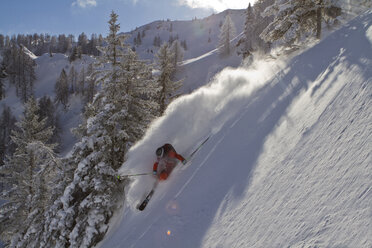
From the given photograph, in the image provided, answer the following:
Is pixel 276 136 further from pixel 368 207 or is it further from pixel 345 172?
pixel 368 207

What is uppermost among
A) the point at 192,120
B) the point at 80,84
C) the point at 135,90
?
the point at 135,90

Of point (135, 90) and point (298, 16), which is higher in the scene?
point (298, 16)

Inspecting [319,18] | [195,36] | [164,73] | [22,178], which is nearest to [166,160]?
[319,18]

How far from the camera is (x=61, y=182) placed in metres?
Result: 10.6

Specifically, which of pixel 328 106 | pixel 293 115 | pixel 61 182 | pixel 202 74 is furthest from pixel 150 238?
pixel 202 74

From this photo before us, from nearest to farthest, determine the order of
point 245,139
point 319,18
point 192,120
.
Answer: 1. point 245,139
2. point 192,120
3. point 319,18

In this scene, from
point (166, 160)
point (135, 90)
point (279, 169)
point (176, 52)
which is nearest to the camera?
point (279, 169)

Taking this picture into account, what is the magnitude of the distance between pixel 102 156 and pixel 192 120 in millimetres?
4644

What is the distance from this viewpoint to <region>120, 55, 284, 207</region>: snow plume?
905 cm

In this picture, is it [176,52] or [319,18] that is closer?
[319,18]

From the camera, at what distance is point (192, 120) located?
34.0 ft

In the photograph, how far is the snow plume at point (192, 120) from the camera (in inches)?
356

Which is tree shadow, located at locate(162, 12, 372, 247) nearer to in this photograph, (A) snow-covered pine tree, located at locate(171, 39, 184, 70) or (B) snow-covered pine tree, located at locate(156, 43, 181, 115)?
(B) snow-covered pine tree, located at locate(156, 43, 181, 115)

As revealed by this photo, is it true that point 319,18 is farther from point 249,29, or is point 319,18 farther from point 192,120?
point 249,29
